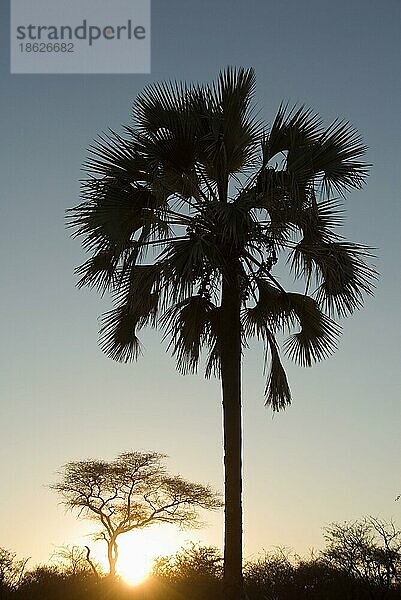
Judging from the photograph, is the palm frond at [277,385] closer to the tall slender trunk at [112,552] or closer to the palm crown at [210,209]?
the palm crown at [210,209]

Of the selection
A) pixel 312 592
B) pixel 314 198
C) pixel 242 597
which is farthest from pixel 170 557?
pixel 314 198

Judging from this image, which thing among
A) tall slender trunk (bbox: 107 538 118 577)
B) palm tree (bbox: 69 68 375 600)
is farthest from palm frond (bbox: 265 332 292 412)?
tall slender trunk (bbox: 107 538 118 577)

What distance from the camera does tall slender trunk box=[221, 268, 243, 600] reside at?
12.7 meters

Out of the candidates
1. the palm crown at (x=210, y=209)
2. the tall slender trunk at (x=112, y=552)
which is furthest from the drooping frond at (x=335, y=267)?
the tall slender trunk at (x=112, y=552)

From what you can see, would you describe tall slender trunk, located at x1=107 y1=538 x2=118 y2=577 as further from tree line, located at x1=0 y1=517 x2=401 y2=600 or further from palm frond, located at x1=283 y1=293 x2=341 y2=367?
palm frond, located at x1=283 y1=293 x2=341 y2=367

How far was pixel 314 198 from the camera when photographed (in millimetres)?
13641

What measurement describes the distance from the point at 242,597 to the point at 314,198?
18.6 ft

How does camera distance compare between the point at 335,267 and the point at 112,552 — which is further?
the point at 112,552

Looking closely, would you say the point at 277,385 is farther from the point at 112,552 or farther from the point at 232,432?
the point at 112,552

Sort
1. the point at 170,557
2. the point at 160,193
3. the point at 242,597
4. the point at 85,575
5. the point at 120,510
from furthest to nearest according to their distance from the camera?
the point at 120,510
the point at 170,557
the point at 85,575
the point at 160,193
the point at 242,597

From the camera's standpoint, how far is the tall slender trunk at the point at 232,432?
1266 cm

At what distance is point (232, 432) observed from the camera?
43.4 feet

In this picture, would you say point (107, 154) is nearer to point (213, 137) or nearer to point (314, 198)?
point (213, 137)

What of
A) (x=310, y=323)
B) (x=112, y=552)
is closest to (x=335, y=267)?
(x=310, y=323)
